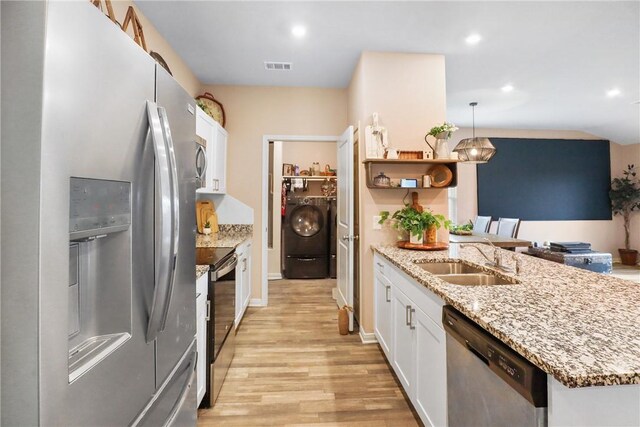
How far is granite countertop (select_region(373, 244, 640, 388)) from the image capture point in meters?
0.79

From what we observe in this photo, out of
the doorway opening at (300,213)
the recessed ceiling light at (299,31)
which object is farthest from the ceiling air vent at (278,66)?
the doorway opening at (300,213)

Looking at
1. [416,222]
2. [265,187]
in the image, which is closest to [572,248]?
[416,222]

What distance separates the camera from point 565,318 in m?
1.10

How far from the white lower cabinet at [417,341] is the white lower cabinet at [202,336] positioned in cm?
128

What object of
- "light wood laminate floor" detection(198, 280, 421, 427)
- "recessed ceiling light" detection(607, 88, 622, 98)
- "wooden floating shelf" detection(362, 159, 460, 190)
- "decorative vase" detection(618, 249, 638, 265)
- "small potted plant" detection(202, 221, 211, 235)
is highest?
"recessed ceiling light" detection(607, 88, 622, 98)

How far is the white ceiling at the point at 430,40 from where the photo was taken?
2.38m

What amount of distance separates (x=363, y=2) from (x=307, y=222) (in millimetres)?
3762

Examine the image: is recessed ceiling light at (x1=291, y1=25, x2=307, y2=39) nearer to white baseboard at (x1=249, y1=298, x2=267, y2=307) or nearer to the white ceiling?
the white ceiling

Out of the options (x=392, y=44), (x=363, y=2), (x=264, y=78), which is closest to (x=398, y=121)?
(x=392, y=44)

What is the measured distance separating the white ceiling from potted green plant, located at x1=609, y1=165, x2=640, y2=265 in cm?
319

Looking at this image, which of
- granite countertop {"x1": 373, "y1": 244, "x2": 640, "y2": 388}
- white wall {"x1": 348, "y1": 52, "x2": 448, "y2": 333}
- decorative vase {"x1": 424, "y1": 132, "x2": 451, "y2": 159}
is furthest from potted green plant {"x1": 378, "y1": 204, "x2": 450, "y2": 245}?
granite countertop {"x1": 373, "y1": 244, "x2": 640, "y2": 388}

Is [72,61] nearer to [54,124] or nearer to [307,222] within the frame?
[54,124]

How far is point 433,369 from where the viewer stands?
1554 mm

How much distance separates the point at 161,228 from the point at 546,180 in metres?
7.77
